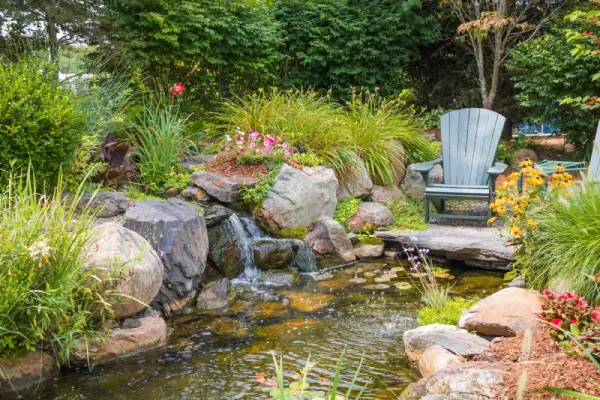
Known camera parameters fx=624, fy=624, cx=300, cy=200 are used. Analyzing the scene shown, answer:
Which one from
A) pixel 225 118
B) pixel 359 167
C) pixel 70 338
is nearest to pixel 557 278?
pixel 70 338

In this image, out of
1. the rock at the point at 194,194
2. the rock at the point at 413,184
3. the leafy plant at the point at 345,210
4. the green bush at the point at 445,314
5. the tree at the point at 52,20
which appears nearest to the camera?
the green bush at the point at 445,314

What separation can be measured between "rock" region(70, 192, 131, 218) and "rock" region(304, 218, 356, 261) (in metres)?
1.74

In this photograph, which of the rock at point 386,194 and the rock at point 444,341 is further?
the rock at point 386,194

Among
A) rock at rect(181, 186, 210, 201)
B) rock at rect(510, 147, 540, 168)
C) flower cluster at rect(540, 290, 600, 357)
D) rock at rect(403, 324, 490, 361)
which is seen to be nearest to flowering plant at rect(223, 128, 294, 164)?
rock at rect(181, 186, 210, 201)

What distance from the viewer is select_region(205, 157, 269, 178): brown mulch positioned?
6027 millimetres

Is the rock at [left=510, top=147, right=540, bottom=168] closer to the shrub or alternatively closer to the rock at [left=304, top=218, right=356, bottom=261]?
the rock at [left=304, top=218, right=356, bottom=261]

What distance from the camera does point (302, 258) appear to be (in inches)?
217

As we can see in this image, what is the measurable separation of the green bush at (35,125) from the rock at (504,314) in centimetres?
304

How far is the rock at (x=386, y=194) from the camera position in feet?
22.6

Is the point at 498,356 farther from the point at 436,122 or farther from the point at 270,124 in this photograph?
the point at 436,122

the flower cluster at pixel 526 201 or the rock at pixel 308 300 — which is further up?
the flower cluster at pixel 526 201

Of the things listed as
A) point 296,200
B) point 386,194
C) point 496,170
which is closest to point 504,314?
point 296,200

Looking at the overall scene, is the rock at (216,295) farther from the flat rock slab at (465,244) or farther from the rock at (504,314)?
the rock at (504,314)

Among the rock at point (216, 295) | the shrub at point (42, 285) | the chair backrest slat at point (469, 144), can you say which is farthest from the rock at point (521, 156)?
the shrub at point (42, 285)
